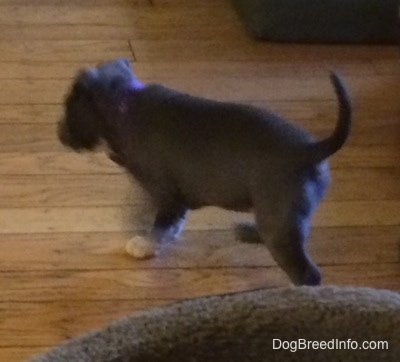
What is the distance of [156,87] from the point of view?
5.43 ft

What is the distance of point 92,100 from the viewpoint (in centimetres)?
163

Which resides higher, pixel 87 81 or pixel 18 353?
pixel 87 81

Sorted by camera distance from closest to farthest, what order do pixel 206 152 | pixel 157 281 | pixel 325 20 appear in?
pixel 206 152
pixel 157 281
pixel 325 20

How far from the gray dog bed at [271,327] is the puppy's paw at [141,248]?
0.44 meters

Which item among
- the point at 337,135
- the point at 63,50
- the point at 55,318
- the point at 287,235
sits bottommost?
the point at 63,50

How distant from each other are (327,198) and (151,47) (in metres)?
0.79

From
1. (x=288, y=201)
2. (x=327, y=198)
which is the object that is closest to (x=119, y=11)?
(x=327, y=198)

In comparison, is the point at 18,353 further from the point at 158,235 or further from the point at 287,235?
the point at 287,235

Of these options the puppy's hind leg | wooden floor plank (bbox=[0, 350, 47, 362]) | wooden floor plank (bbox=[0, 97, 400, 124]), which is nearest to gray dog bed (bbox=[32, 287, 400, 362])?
the puppy's hind leg

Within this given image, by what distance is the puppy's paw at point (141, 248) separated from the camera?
1709 millimetres

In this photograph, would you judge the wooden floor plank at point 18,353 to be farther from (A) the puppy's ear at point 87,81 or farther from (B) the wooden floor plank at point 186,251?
(A) the puppy's ear at point 87,81

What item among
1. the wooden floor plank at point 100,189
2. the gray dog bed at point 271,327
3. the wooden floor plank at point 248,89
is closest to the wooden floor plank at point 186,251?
the wooden floor plank at point 100,189

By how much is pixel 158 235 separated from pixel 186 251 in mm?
64

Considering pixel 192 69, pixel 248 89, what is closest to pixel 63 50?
pixel 192 69
